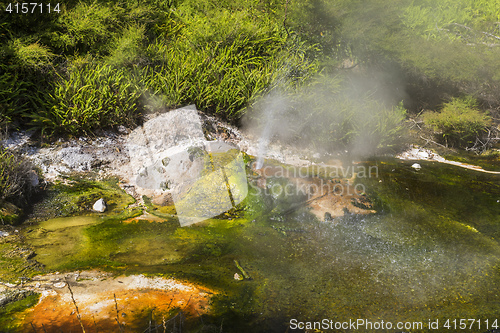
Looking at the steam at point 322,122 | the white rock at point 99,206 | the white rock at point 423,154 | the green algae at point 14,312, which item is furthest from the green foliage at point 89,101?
the white rock at point 423,154

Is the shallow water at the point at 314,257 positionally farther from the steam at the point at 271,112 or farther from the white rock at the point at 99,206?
the steam at the point at 271,112

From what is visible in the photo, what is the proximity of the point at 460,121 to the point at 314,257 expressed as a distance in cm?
432

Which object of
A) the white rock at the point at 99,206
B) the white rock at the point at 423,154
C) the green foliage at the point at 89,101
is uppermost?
the green foliage at the point at 89,101

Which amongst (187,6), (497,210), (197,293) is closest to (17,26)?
(187,6)

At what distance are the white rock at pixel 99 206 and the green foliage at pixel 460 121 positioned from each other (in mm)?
5341

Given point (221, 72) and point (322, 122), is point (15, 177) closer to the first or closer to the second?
point (221, 72)

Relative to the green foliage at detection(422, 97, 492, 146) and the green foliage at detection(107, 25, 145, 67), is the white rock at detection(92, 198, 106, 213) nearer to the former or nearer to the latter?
the green foliage at detection(107, 25, 145, 67)

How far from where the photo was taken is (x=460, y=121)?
18.1 ft

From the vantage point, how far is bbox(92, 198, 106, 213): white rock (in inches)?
126

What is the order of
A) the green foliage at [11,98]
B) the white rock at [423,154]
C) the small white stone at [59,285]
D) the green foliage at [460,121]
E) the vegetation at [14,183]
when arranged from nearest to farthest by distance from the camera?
the small white stone at [59,285] < the vegetation at [14,183] < the green foliage at [11,98] < the white rock at [423,154] < the green foliage at [460,121]

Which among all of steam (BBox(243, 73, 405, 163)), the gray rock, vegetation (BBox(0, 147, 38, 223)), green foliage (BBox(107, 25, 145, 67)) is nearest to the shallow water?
vegetation (BBox(0, 147, 38, 223))

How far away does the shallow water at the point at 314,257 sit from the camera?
2236 mm

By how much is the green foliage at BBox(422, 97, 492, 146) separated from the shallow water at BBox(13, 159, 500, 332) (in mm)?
2224

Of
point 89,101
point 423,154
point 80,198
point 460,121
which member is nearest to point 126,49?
point 89,101
